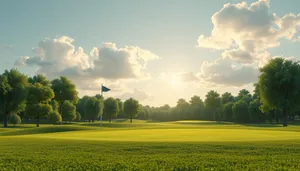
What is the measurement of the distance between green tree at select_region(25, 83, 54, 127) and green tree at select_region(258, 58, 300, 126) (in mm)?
54604

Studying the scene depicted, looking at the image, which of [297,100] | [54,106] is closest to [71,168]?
[297,100]

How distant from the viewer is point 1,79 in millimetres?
69375

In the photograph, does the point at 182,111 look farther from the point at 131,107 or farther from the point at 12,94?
the point at 12,94

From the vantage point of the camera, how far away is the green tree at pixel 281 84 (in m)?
64.8

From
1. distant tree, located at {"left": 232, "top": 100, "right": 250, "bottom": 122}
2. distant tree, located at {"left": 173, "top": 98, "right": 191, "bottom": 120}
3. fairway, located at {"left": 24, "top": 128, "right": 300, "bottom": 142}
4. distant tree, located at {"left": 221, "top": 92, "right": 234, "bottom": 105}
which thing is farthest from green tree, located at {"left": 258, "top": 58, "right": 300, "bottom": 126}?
distant tree, located at {"left": 173, "top": 98, "right": 191, "bottom": 120}

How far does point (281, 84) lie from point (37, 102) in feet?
202

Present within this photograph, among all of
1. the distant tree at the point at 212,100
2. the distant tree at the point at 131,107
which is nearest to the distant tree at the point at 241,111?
the distant tree at the point at 212,100

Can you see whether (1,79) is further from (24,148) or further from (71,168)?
(71,168)

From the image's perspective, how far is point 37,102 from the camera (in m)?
77.6

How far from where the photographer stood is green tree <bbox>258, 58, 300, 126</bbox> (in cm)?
6475

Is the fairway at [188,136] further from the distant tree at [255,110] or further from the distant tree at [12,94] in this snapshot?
the distant tree at [255,110]

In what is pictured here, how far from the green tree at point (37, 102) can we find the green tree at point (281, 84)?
2150 inches

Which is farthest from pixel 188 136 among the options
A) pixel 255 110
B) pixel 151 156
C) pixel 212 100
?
pixel 212 100

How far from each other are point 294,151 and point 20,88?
68.2 m
